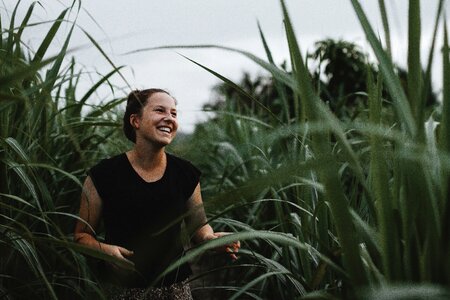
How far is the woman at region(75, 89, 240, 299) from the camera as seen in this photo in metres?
1.79

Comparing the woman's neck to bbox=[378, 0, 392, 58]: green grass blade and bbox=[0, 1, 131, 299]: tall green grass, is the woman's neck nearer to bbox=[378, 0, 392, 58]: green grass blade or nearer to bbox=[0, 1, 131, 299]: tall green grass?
bbox=[0, 1, 131, 299]: tall green grass

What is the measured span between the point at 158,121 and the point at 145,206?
0.77ft

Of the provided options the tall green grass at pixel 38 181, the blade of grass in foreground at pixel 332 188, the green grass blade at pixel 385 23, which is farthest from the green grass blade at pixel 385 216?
the tall green grass at pixel 38 181

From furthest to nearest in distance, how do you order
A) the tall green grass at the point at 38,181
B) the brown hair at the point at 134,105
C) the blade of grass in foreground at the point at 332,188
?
the brown hair at the point at 134,105
the tall green grass at the point at 38,181
the blade of grass in foreground at the point at 332,188

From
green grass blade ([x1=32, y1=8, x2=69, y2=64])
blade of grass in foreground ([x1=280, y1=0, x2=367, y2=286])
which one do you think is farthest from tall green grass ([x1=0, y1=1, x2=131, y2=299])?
blade of grass in foreground ([x1=280, y1=0, x2=367, y2=286])

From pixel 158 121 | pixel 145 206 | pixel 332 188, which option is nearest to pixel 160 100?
pixel 158 121

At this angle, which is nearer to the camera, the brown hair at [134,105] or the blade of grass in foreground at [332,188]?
the blade of grass in foreground at [332,188]

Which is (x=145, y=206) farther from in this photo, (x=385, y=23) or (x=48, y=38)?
(x=385, y=23)

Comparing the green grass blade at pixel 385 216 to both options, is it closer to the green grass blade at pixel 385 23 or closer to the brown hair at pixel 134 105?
the green grass blade at pixel 385 23

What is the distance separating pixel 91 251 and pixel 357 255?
0.37 meters

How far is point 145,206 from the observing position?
1.79 m

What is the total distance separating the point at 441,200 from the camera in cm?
95

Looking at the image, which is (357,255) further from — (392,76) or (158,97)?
(158,97)

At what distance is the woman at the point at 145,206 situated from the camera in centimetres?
179
